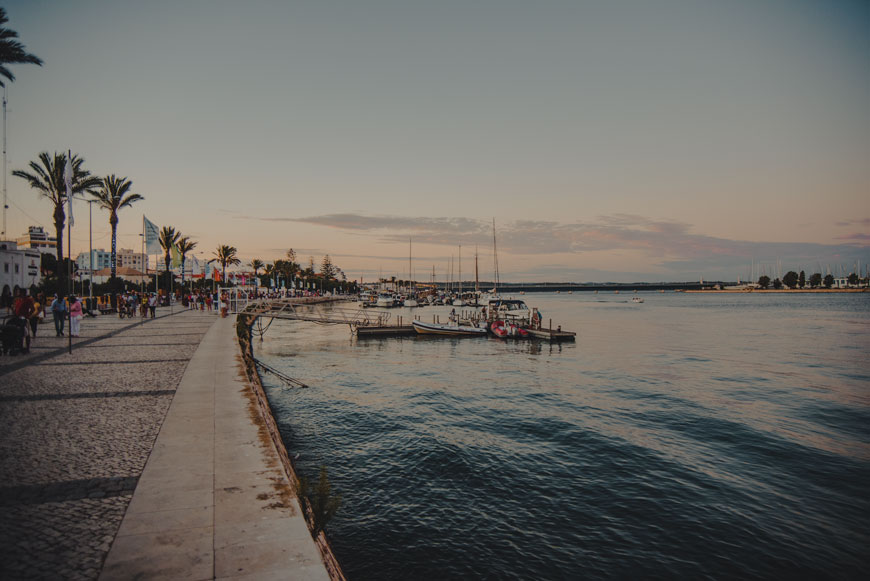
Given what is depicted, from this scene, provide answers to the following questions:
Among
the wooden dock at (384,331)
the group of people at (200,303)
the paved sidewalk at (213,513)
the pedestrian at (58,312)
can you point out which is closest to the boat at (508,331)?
the wooden dock at (384,331)

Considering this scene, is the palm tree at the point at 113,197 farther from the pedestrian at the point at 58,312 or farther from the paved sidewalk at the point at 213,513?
the paved sidewalk at the point at 213,513

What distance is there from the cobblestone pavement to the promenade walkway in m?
0.02

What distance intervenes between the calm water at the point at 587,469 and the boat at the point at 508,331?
17877mm

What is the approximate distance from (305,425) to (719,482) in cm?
1201

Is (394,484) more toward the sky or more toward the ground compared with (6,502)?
more toward the ground

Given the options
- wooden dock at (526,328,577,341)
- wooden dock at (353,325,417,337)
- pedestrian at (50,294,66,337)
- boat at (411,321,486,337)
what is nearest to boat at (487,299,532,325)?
boat at (411,321,486,337)

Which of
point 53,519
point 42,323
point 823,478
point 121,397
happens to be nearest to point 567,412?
point 823,478

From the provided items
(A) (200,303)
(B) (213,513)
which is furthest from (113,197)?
(B) (213,513)

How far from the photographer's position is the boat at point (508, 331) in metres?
44.9

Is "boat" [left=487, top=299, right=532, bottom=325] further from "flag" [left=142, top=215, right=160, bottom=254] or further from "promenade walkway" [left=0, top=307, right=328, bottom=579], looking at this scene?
"promenade walkway" [left=0, top=307, right=328, bottom=579]

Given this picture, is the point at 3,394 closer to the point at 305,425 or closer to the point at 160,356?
the point at 160,356

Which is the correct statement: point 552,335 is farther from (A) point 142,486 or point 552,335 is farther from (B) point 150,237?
(A) point 142,486

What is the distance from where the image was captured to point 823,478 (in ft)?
39.4

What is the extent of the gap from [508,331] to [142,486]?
40022 mm
